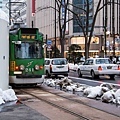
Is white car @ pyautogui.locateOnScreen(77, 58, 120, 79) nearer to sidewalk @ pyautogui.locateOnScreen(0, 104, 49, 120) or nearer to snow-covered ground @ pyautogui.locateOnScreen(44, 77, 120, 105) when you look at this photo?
snow-covered ground @ pyautogui.locateOnScreen(44, 77, 120, 105)

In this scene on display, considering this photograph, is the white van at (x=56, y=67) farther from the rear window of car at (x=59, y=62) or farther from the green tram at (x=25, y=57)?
the green tram at (x=25, y=57)

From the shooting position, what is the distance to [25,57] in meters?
20.1

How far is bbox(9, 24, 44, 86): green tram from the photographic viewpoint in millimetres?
19781

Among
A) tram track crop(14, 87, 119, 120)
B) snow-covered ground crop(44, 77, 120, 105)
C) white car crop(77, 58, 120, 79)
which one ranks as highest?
white car crop(77, 58, 120, 79)

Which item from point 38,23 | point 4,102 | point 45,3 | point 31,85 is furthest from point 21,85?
point 38,23

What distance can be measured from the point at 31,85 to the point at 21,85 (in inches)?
23.7

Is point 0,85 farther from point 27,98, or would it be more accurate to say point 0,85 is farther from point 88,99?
point 88,99

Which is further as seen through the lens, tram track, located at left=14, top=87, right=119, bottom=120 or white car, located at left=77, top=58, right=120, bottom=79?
white car, located at left=77, top=58, right=120, bottom=79

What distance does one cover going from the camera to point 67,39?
100 m

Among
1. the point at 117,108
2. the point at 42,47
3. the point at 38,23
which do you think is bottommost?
the point at 117,108

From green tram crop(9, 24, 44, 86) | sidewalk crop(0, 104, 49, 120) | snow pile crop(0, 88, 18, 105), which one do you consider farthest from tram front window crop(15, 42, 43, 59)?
sidewalk crop(0, 104, 49, 120)

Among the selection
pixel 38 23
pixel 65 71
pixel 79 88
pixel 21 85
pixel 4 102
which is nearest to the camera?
pixel 4 102

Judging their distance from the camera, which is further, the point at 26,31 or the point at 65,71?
the point at 65,71

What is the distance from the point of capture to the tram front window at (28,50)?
20.0 metres
